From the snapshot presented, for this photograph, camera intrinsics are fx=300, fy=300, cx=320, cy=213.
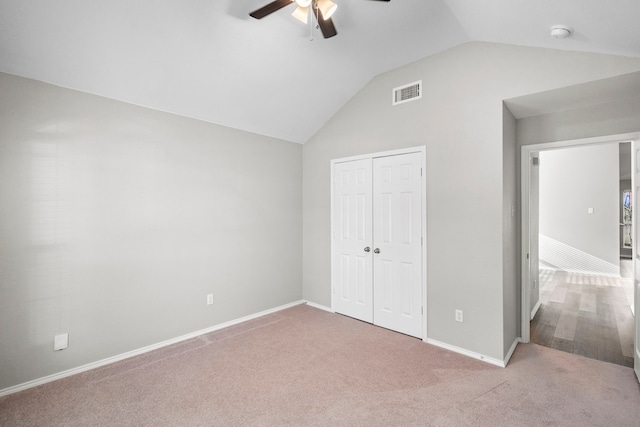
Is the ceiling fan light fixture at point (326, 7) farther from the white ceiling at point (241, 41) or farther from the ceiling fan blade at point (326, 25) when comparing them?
the white ceiling at point (241, 41)

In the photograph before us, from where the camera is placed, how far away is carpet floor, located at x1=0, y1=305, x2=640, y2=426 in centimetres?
211

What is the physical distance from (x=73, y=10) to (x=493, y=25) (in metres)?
3.28

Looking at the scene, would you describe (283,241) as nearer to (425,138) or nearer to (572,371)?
(425,138)

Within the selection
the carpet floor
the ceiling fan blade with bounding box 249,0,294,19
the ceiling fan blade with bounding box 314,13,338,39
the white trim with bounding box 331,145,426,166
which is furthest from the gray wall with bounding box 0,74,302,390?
the ceiling fan blade with bounding box 314,13,338,39

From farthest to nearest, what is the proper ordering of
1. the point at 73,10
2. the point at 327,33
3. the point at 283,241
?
the point at 283,241
the point at 327,33
the point at 73,10

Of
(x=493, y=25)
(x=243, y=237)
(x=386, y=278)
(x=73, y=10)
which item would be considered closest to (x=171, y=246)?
(x=243, y=237)

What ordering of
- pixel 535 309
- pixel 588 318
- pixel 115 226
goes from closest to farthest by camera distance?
pixel 115 226, pixel 588 318, pixel 535 309

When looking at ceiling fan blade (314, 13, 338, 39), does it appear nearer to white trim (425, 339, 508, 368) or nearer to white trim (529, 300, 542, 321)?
white trim (425, 339, 508, 368)

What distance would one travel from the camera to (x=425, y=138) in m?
3.35

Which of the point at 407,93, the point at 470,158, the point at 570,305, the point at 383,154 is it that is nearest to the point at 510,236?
the point at 470,158

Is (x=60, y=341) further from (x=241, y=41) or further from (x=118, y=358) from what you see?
(x=241, y=41)

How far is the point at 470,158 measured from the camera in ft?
9.95

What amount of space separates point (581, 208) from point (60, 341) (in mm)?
9337

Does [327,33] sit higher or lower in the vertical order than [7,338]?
higher
